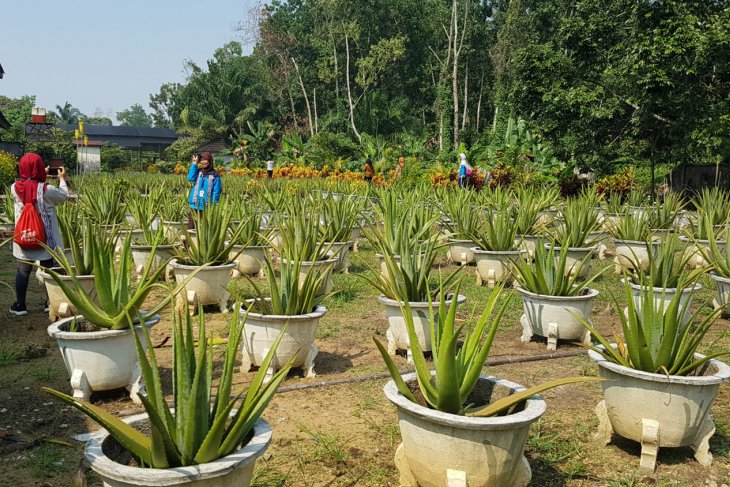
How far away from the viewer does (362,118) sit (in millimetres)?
38312

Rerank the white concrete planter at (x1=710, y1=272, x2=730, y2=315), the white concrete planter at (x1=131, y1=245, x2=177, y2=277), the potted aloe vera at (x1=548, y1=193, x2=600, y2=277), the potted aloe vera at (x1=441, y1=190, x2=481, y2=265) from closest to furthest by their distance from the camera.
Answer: the white concrete planter at (x1=710, y1=272, x2=730, y2=315) < the white concrete planter at (x1=131, y1=245, x2=177, y2=277) < the potted aloe vera at (x1=548, y1=193, x2=600, y2=277) < the potted aloe vera at (x1=441, y1=190, x2=481, y2=265)

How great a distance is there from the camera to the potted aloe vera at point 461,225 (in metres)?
8.50

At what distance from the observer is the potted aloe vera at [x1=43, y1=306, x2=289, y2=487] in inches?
84.0

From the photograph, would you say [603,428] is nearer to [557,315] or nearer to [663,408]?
[663,408]

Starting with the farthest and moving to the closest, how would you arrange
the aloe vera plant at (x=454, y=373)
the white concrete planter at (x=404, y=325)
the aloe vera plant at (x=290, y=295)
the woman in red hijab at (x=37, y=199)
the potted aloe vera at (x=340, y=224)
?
1. the potted aloe vera at (x=340, y=224)
2. the woman in red hijab at (x=37, y=199)
3. the white concrete planter at (x=404, y=325)
4. the aloe vera plant at (x=290, y=295)
5. the aloe vera plant at (x=454, y=373)

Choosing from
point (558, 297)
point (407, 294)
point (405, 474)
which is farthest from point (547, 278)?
point (405, 474)

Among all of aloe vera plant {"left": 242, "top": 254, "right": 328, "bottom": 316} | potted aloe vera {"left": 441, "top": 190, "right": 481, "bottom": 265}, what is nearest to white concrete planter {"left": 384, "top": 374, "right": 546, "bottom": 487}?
aloe vera plant {"left": 242, "top": 254, "right": 328, "bottom": 316}

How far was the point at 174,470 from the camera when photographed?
6.99 ft

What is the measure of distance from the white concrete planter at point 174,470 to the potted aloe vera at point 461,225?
603 centimetres

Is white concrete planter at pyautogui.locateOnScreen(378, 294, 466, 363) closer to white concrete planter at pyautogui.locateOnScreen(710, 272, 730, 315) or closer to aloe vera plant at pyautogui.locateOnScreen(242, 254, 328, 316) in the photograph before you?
aloe vera plant at pyautogui.locateOnScreen(242, 254, 328, 316)

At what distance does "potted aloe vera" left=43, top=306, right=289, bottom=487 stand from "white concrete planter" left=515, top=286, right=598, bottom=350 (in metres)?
3.37

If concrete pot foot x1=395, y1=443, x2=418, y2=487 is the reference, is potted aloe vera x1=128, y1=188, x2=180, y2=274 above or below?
above

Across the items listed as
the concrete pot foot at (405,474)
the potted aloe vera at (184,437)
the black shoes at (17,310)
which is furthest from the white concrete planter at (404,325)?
the black shoes at (17,310)

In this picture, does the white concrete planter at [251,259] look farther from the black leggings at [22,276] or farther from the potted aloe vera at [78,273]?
the potted aloe vera at [78,273]
